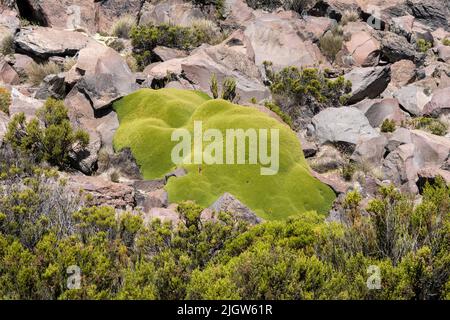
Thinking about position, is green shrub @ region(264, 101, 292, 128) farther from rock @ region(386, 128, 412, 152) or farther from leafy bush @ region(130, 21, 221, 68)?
leafy bush @ region(130, 21, 221, 68)

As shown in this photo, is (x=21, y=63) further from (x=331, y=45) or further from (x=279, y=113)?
(x=331, y=45)

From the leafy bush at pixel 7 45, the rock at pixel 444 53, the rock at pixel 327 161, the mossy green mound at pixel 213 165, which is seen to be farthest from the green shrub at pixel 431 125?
the leafy bush at pixel 7 45

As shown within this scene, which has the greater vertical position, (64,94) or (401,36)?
(64,94)

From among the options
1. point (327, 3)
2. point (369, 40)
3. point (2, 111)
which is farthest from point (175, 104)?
point (327, 3)

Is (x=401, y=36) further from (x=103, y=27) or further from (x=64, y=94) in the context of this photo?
(x=64, y=94)

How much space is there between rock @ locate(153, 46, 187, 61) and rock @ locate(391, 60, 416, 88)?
10050 mm

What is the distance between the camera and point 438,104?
17922 mm

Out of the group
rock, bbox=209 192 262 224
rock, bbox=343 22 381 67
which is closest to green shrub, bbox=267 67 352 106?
rock, bbox=343 22 381 67

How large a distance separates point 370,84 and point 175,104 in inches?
344

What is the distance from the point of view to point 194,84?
16.3 metres

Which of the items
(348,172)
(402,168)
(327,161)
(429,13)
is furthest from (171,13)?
(429,13)

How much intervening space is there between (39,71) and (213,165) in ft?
27.8

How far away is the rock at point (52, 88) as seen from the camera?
14.6m

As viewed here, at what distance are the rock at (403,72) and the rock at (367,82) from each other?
110 inches
